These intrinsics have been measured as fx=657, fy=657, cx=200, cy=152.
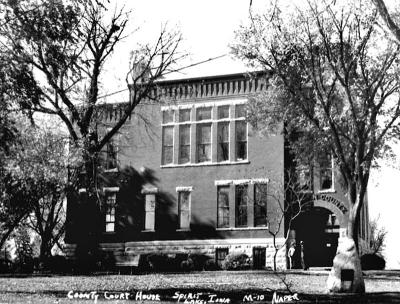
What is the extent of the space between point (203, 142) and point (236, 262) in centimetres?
900

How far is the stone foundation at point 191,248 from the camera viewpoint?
3900cm

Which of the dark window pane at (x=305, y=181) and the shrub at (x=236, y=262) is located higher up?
the dark window pane at (x=305, y=181)

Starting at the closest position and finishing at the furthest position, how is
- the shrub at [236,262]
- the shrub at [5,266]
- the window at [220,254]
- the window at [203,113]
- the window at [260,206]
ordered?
the shrub at [236,262] → the shrub at [5,266] → the window at [260,206] → the window at [220,254] → the window at [203,113]

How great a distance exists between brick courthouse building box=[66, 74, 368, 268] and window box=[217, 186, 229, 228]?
6cm

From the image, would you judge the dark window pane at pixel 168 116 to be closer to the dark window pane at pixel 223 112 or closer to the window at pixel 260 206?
the dark window pane at pixel 223 112

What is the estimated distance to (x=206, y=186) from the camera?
4200cm

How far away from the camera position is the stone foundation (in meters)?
39.0

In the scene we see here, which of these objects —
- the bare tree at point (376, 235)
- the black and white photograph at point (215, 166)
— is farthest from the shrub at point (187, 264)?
the bare tree at point (376, 235)

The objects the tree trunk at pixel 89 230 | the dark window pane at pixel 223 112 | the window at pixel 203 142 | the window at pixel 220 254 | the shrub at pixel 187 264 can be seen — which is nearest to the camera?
→ the tree trunk at pixel 89 230

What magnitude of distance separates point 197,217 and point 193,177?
2.61 meters

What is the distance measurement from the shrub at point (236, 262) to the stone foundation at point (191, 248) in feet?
5.82

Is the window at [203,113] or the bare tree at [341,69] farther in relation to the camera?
the window at [203,113]

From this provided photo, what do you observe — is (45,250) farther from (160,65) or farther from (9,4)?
(9,4)

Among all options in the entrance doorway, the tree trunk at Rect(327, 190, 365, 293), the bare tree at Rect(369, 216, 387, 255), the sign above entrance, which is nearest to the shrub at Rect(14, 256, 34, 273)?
the entrance doorway
